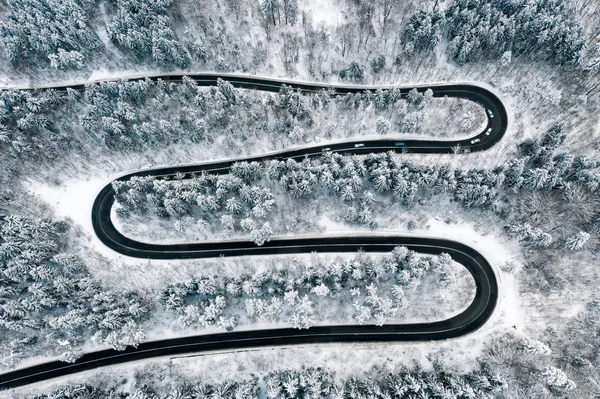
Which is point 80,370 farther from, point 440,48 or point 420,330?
point 440,48

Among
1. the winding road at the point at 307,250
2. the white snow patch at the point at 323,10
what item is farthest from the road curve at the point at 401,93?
the white snow patch at the point at 323,10

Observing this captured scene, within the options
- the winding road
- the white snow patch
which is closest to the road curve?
the winding road

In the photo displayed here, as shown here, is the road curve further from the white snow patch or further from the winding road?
the white snow patch

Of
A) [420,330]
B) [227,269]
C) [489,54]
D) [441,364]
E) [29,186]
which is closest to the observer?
[441,364]

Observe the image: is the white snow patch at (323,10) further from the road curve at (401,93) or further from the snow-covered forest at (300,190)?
the road curve at (401,93)

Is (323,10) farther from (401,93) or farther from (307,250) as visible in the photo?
(307,250)

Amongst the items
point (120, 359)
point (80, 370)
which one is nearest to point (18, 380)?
point (80, 370)
